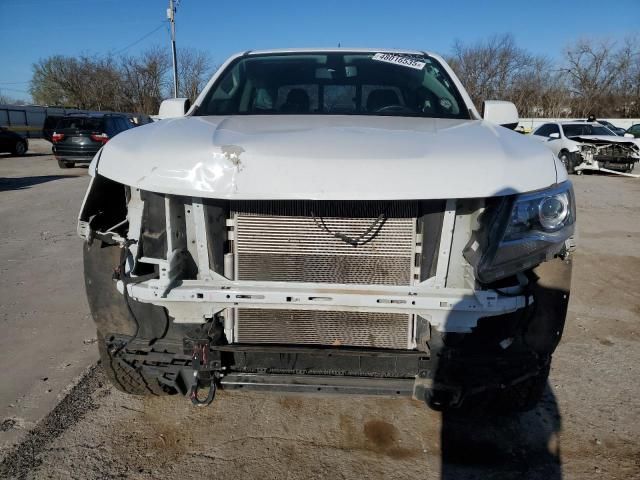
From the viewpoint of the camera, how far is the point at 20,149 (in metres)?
21.9

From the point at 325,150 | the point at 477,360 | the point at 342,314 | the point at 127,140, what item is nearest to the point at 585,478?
the point at 477,360

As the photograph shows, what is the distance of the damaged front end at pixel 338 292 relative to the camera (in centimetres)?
178

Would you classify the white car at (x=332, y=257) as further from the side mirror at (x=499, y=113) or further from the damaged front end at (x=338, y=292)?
the side mirror at (x=499, y=113)

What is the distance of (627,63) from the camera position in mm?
48188

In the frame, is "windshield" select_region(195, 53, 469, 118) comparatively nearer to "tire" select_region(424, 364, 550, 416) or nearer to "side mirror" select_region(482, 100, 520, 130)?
"side mirror" select_region(482, 100, 520, 130)

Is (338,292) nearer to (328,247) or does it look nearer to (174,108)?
(328,247)

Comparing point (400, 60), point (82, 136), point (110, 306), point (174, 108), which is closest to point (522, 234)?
point (110, 306)

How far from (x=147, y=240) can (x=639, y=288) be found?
4.76 m

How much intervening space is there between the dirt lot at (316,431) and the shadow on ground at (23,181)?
9.65 m

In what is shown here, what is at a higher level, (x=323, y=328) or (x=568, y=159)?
(x=323, y=328)

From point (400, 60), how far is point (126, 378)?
2.69 metres

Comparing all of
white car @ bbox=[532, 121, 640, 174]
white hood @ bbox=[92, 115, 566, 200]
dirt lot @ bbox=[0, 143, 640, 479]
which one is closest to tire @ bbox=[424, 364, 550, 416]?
dirt lot @ bbox=[0, 143, 640, 479]

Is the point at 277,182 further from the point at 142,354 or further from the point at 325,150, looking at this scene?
the point at 142,354

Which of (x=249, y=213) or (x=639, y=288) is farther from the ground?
(x=249, y=213)
